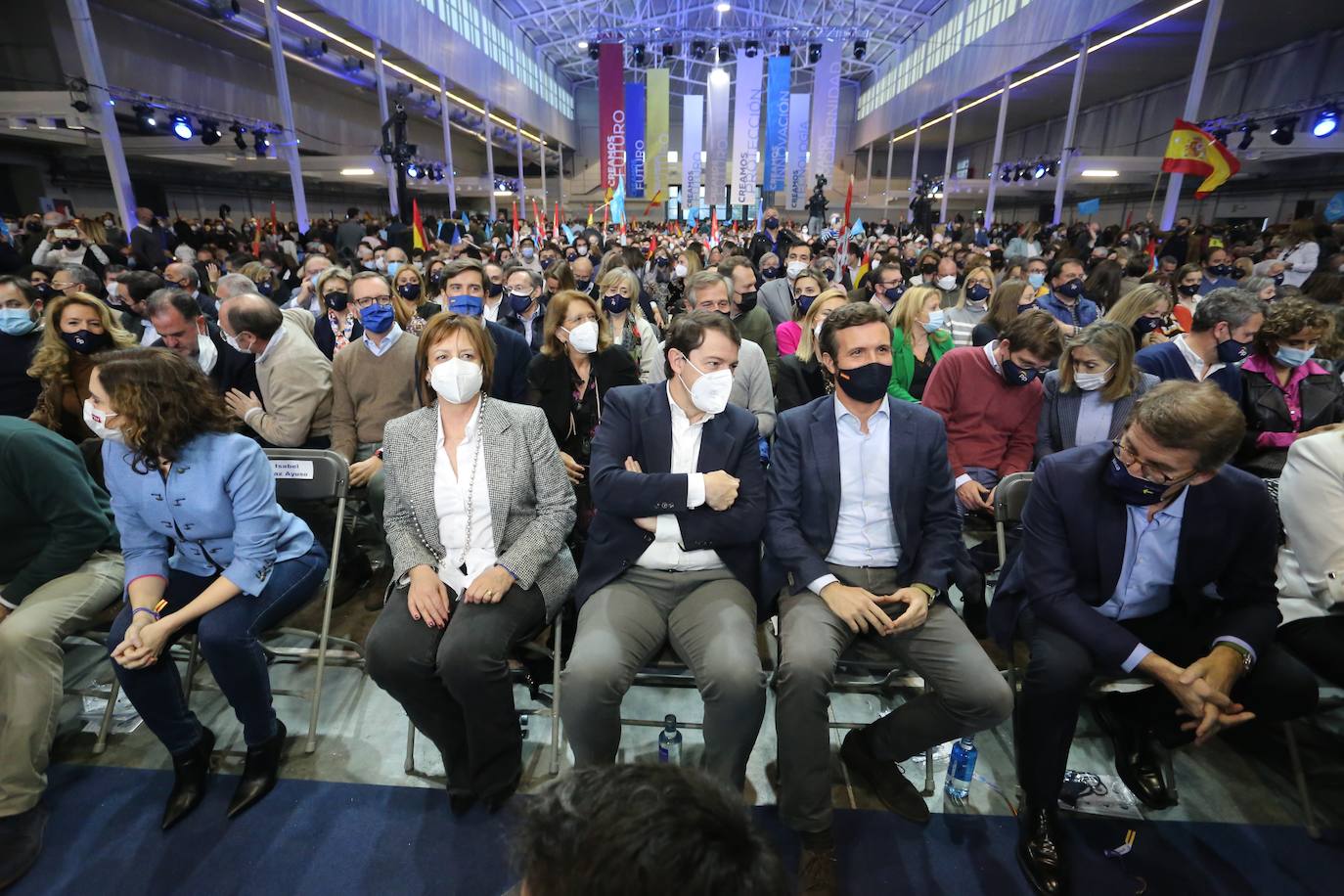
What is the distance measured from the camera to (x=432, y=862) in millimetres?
2102

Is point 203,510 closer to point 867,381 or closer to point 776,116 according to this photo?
point 867,381

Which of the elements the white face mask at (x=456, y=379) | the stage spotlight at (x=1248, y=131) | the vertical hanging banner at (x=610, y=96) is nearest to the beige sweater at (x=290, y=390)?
the white face mask at (x=456, y=379)

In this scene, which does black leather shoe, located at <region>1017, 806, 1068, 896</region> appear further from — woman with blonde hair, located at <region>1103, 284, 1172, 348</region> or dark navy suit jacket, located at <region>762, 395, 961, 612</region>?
woman with blonde hair, located at <region>1103, 284, 1172, 348</region>

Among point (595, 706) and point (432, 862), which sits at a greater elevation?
point (595, 706)

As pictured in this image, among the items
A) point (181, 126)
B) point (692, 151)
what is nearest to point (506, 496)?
point (181, 126)

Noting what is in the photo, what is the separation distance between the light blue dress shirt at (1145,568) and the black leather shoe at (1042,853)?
0.58 metres

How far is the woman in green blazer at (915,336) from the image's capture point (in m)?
4.10

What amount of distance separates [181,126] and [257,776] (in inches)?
475

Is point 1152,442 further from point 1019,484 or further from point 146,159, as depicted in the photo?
point 146,159

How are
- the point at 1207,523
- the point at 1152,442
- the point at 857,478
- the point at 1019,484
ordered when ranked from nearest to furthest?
the point at 1152,442 < the point at 1207,523 < the point at 857,478 < the point at 1019,484

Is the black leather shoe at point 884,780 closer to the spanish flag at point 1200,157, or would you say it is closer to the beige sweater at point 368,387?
the beige sweater at point 368,387

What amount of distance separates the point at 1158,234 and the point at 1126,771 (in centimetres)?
Result: 1104

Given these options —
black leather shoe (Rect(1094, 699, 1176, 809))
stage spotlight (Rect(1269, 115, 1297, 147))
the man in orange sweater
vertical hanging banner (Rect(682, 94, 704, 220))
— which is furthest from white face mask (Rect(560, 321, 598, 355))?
vertical hanging banner (Rect(682, 94, 704, 220))

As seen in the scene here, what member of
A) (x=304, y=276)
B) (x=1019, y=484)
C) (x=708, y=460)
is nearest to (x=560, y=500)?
(x=708, y=460)
